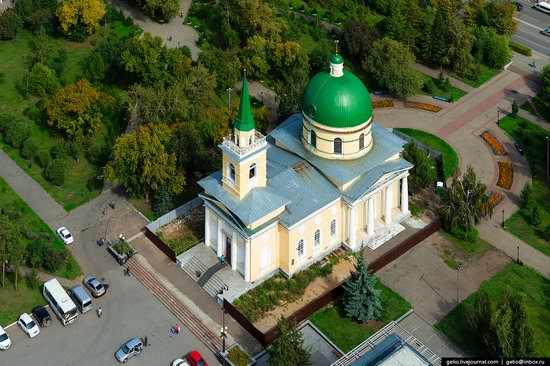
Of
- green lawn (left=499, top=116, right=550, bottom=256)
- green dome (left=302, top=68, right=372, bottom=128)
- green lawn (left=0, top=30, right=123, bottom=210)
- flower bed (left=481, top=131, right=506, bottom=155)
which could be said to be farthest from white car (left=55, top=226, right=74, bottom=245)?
flower bed (left=481, top=131, right=506, bottom=155)

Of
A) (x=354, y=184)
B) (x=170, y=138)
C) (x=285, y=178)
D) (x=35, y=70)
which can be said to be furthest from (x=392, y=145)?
(x=35, y=70)

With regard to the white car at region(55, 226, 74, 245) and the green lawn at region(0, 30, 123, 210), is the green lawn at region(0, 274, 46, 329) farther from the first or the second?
the green lawn at region(0, 30, 123, 210)

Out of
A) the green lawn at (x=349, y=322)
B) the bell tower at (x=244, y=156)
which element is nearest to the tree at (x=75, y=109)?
the bell tower at (x=244, y=156)

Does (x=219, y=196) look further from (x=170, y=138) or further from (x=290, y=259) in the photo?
(x=170, y=138)

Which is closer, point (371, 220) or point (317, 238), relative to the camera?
point (317, 238)

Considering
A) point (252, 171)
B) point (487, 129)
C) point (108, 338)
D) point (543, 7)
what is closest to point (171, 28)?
point (487, 129)

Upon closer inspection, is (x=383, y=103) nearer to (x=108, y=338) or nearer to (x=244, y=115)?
(x=244, y=115)
